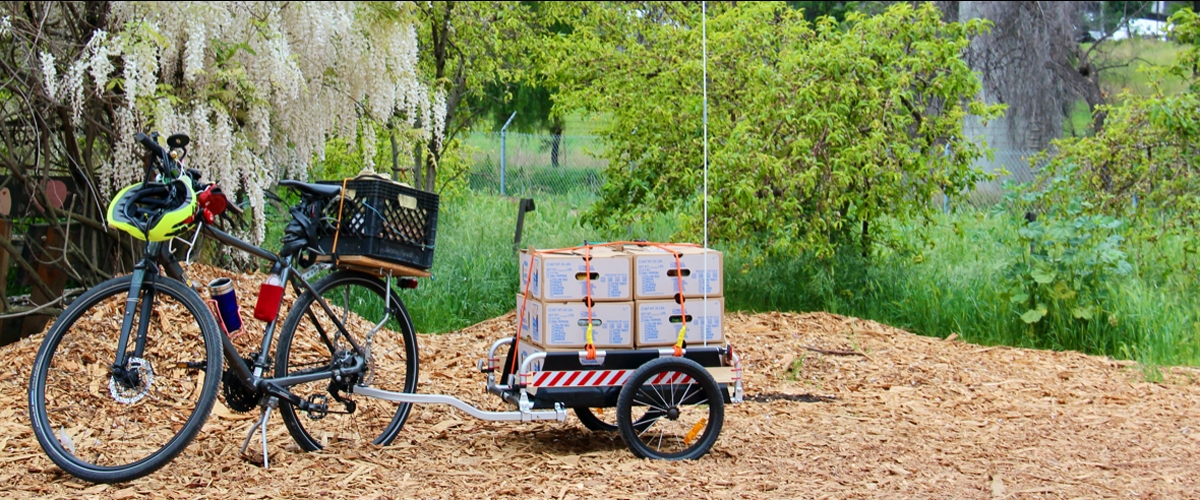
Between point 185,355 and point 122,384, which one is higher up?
point 122,384

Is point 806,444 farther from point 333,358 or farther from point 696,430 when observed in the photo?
point 333,358

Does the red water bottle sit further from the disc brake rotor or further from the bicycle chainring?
the disc brake rotor

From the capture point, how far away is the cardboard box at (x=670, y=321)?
16.0ft

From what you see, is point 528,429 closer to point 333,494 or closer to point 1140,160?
point 333,494

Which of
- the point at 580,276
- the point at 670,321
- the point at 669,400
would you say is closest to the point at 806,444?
the point at 669,400

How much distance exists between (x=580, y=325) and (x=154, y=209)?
1.73 metres

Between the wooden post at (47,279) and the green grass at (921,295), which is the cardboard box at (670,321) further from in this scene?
the wooden post at (47,279)

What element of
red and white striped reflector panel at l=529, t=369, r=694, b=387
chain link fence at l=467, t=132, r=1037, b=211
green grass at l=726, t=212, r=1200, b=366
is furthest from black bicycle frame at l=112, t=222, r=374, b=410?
chain link fence at l=467, t=132, r=1037, b=211

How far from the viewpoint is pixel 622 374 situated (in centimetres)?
480

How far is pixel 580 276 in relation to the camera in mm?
4816

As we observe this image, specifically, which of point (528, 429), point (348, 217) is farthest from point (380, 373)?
point (348, 217)

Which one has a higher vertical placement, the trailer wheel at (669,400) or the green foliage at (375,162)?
the green foliage at (375,162)

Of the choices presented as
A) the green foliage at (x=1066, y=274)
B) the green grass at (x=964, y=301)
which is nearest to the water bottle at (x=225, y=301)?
the green grass at (x=964, y=301)

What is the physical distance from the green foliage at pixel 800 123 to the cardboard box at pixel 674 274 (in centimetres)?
A: 303
